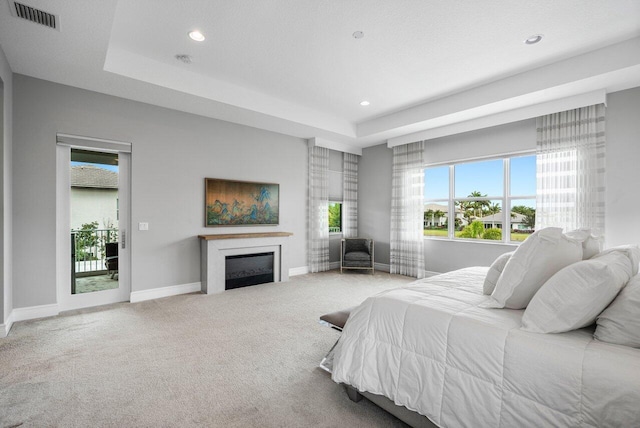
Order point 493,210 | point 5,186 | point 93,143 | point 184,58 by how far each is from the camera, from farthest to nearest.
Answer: point 493,210 → point 93,143 → point 184,58 → point 5,186

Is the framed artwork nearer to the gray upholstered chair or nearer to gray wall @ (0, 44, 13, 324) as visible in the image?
the gray upholstered chair

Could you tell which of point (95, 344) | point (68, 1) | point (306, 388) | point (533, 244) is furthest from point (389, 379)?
point (68, 1)

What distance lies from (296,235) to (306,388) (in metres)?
4.07

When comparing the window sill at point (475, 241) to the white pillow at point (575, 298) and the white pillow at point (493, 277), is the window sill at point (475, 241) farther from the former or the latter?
the white pillow at point (575, 298)

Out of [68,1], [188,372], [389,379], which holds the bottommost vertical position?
[188,372]

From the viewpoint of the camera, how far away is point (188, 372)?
2357mm

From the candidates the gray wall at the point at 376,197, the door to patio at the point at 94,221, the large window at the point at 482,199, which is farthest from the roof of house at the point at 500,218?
the door to patio at the point at 94,221

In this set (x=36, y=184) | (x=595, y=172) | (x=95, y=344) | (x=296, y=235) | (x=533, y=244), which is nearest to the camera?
(x=533, y=244)

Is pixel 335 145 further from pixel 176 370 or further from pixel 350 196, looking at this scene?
pixel 176 370

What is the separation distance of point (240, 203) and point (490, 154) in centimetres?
435

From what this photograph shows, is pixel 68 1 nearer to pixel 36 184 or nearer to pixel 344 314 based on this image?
pixel 36 184

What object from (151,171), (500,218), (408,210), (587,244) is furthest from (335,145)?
(587,244)

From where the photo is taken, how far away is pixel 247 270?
5.12 metres

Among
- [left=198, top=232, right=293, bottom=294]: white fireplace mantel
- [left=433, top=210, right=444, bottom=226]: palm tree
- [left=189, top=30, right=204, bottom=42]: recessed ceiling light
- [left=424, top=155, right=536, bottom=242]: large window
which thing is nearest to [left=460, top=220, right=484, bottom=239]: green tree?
[left=424, top=155, right=536, bottom=242]: large window
